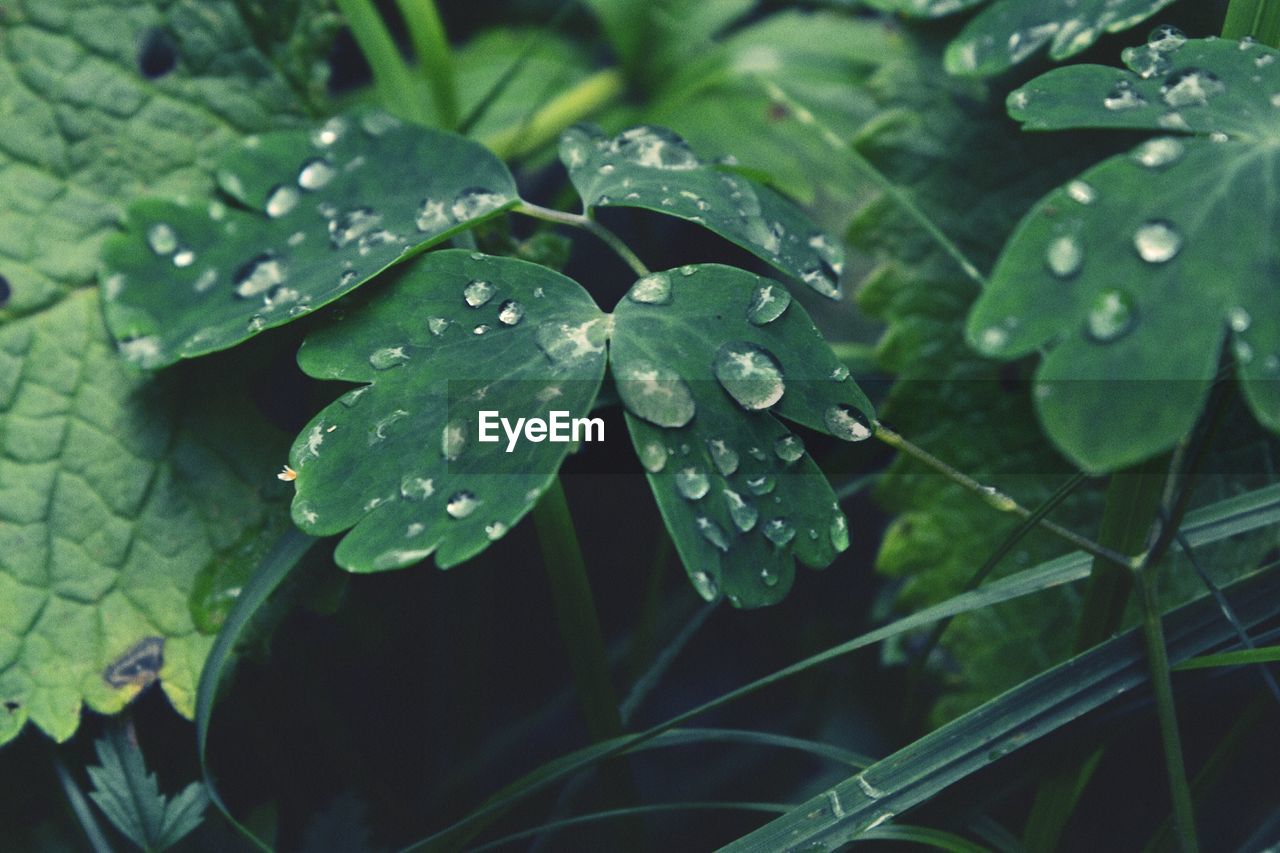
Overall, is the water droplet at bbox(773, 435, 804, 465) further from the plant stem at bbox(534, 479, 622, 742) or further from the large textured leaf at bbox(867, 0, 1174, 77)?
the large textured leaf at bbox(867, 0, 1174, 77)

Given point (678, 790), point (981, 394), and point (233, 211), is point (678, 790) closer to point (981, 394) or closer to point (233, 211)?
point (981, 394)

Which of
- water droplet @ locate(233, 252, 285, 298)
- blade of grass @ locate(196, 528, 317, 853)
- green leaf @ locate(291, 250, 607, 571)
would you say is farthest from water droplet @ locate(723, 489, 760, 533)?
water droplet @ locate(233, 252, 285, 298)

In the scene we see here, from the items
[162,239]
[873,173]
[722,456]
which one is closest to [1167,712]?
[722,456]

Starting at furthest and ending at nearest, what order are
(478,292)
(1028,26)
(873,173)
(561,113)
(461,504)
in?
(561,113)
(873,173)
(1028,26)
(478,292)
(461,504)

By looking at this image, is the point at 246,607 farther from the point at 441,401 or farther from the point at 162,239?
the point at 162,239

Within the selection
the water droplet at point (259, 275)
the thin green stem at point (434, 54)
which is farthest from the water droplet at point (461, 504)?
the thin green stem at point (434, 54)
